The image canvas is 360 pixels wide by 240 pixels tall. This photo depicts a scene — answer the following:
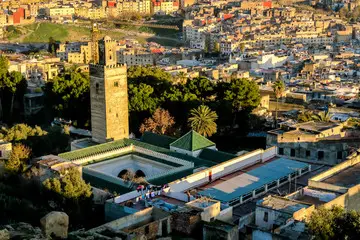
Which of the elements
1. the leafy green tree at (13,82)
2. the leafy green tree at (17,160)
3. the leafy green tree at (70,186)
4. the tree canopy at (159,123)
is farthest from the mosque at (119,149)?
the leafy green tree at (13,82)

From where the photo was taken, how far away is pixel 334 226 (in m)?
13.2

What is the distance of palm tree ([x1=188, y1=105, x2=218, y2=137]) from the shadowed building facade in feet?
10.3

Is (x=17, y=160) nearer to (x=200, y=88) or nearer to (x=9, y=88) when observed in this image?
(x=200, y=88)

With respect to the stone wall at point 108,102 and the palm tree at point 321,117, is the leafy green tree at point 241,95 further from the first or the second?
the stone wall at point 108,102

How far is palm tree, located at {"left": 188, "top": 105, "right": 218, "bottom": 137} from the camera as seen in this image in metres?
25.7

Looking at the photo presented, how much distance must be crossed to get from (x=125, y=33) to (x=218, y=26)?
1218 centimetres

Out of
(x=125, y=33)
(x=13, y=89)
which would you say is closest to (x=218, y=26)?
(x=125, y=33)

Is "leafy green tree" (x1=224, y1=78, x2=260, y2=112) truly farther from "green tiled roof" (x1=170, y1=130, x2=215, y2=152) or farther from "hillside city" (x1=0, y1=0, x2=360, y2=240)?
"green tiled roof" (x1=170, y1=130, x2=215, y2=152)

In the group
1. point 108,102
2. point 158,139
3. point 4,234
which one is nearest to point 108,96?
point 108,102

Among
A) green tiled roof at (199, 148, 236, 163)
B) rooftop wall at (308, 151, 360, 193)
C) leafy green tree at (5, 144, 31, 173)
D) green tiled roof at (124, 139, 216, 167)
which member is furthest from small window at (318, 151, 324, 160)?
leafy green tree at (5, 144, 31, 173)

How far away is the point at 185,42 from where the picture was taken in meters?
76.5

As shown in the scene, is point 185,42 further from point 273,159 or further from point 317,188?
point 317,188

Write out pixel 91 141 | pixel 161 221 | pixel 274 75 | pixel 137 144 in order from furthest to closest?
1. pixel 274 75
2. pixel 91 141
3. pixel 137 144
4. pixel 161 221

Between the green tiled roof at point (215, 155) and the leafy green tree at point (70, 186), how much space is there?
4.78 m
